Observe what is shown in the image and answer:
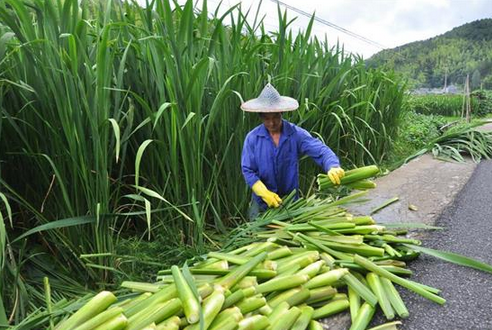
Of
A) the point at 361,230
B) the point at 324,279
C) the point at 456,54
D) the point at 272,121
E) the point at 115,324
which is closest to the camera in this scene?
the point at 115,324

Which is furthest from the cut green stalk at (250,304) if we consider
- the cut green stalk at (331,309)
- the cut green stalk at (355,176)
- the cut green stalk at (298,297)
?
the cut green stalk at (355,176)

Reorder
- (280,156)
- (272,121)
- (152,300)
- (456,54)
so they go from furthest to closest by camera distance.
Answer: (456,54), (280,156), (272,121), (152,300)

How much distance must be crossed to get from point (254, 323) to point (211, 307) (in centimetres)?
13

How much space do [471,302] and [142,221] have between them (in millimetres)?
1461

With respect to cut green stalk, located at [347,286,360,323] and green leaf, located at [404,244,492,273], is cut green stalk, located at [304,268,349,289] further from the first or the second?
green leaf, located at [404,244,492,273]

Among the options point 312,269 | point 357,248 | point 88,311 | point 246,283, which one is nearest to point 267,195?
point 357,248

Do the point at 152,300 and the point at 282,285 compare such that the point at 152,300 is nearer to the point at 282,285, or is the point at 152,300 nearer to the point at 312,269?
the point at 282,285

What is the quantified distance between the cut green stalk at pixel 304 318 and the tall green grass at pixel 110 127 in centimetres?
58

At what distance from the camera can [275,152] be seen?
2215 mm

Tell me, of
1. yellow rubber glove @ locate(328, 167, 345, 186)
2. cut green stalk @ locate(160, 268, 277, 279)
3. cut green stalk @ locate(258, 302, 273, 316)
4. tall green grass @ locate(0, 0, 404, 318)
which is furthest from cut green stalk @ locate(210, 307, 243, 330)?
yellow rubber glove @ locate(328, 167, 345, 186)

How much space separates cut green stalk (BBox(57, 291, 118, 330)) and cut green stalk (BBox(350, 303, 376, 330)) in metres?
0.73

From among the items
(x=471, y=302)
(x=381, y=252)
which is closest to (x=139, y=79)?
(x=381, y=252)

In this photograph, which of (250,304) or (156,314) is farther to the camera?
(250,304)

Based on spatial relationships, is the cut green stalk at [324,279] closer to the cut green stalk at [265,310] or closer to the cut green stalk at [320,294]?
the cut green stalk at [320,294]
